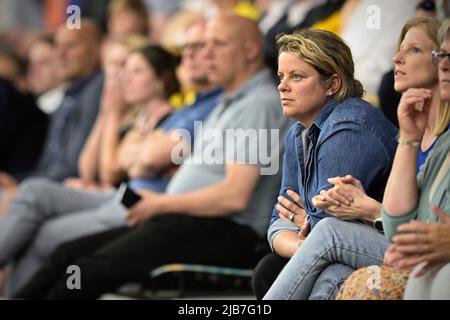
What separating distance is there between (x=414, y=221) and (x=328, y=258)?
286 mm

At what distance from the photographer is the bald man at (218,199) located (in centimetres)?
397

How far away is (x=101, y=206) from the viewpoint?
494 centimetres

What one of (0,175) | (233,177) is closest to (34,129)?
(0,175)


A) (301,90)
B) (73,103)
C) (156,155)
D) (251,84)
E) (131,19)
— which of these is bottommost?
(156,155)

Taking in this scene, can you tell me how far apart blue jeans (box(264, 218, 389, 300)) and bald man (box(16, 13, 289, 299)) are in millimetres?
1150

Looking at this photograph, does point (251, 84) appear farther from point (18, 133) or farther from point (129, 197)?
point (18, 133)

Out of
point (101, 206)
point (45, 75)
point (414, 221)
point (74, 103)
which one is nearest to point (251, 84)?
point (101, 206)

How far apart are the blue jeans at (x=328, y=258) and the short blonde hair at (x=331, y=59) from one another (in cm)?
41

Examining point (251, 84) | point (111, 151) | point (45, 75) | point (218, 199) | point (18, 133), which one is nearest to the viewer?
point (218, 199)

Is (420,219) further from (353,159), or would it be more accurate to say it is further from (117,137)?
(117,137)

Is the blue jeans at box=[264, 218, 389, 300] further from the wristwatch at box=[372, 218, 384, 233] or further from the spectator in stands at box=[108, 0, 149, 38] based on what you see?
the spectator in stands at box=[108, 0, 149, 38]

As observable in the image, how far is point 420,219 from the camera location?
259 centimetres

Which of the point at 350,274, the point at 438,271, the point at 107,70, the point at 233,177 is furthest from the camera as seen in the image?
the point at 107,70

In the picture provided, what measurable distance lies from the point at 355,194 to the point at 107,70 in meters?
3.08
